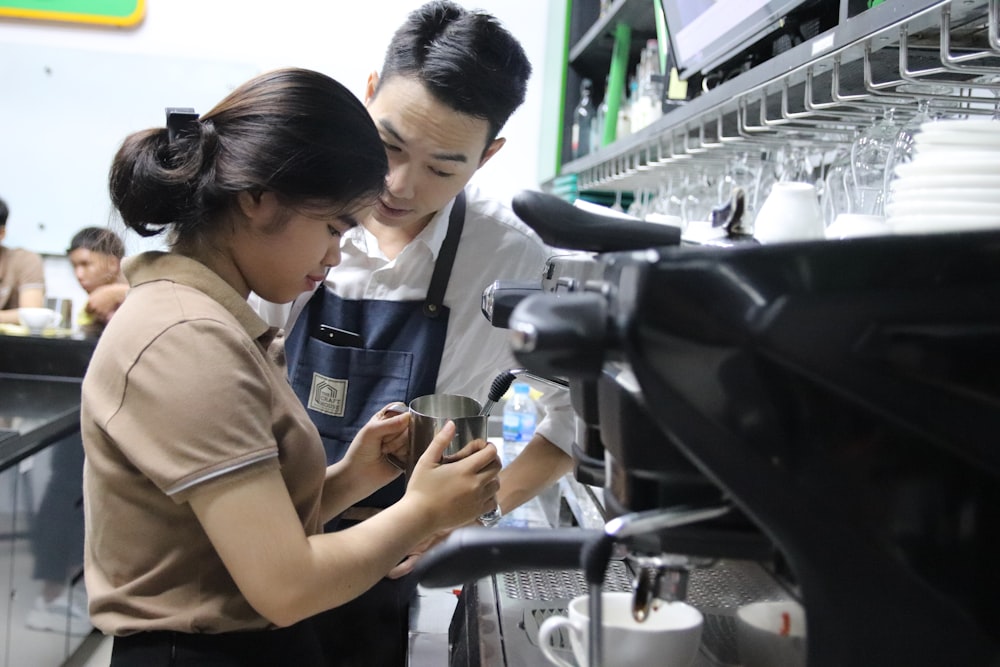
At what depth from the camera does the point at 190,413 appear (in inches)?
29.6

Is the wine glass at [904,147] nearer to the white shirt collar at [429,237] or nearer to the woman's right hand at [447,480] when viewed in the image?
the woman's right hand at [447,480]

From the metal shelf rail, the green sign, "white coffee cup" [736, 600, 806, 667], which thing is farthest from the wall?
"white coffee cup" [736, 600, 806, 667]

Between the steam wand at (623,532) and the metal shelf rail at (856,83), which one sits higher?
the metal shelf rail at (856,83)

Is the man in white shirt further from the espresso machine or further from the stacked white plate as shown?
the espresso machine

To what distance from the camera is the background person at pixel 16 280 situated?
348cm

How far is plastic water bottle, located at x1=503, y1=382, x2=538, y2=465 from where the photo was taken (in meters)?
2.44

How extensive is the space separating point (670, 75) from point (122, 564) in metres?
1.31

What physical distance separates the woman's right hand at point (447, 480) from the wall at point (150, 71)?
272 centimetres

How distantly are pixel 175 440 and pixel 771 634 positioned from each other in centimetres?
54

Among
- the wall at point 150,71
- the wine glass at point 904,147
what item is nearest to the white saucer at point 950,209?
the wine glass at point 904,147

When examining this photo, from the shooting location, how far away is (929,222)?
25.3 inches

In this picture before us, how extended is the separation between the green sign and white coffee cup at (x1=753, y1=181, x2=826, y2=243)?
3.52 meters

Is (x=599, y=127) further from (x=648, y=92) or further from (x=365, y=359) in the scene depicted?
(x=365, y=359)

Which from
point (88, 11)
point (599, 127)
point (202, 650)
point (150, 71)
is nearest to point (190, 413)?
point (202, 650)
